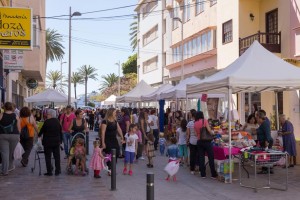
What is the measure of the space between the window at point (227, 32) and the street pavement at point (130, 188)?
584 inches

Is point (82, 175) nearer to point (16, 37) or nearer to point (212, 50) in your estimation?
point (16, 37)

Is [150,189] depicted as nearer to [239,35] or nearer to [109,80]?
[239,35]

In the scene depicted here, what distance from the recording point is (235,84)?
1015 centimetres

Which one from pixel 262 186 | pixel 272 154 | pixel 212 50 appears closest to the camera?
pixel 272 154

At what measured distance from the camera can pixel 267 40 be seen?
22.1 metres

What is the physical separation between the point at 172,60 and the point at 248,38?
53.8 feet

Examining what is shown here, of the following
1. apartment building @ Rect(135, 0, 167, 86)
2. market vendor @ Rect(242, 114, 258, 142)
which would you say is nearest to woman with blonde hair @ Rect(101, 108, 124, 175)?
market vendor @ Rect(242, 114, 258, 142)

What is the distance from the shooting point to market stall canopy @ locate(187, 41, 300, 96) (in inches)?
402

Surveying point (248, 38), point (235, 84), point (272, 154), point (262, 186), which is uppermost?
point (248, 38)

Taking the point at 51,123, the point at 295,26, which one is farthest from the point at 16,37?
the point at 295,26

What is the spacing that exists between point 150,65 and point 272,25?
2768 centimetres

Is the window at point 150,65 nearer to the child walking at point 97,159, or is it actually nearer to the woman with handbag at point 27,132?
the woman with handbag at point 27,132

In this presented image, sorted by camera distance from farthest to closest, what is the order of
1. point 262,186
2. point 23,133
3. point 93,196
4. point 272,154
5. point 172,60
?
point 172,60 < point 23,133 < point 262,186 < point 272,154 < point 93,196

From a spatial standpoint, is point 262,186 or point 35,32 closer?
point 262,186
